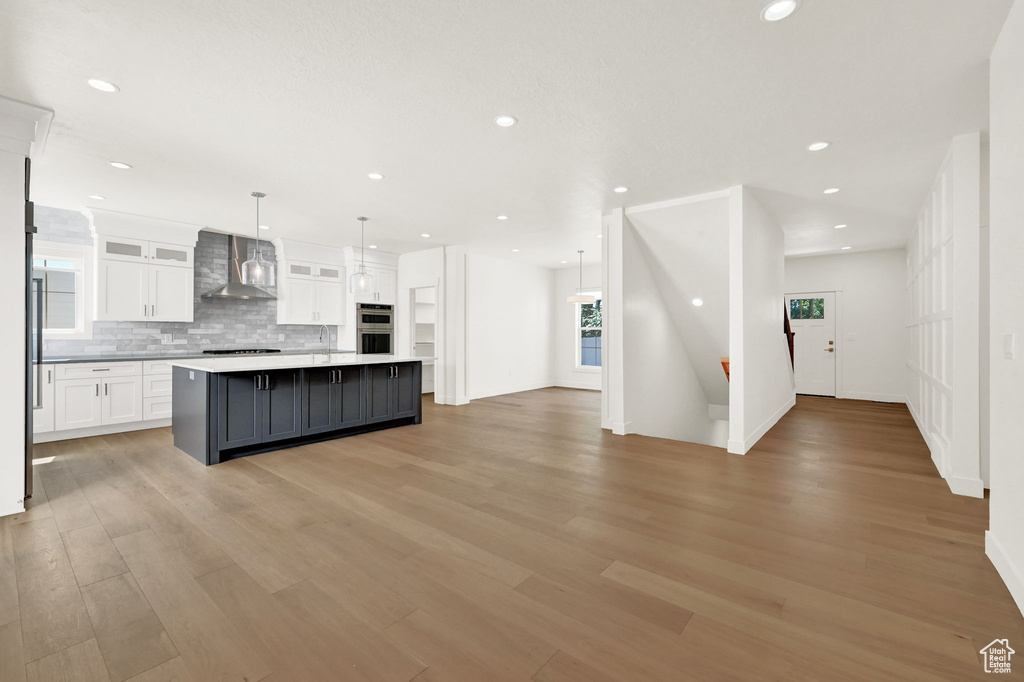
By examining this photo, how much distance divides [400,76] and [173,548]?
2987mm

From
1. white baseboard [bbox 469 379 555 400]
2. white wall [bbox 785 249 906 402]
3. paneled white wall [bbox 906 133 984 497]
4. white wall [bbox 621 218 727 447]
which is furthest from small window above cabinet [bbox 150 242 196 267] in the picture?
white wall [bbox 785 249 906 402]

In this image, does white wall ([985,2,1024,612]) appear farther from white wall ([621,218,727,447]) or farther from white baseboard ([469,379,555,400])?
white baseboard ([469,379,555,400])

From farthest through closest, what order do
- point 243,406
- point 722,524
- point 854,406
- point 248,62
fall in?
point 854,406, point 243,406, point 722,524, point 248,62

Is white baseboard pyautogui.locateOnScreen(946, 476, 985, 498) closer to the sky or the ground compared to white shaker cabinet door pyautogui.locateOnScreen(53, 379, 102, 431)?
closer to the ground

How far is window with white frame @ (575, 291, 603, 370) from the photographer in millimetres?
9836

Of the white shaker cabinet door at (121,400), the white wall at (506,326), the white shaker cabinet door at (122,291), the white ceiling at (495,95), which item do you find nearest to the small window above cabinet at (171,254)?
the white shaker cabinet door at (122,291)

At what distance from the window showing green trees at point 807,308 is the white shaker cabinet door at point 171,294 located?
10.2m

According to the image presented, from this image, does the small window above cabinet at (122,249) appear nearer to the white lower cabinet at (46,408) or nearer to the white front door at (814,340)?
the white lower cabinet at (46,408)

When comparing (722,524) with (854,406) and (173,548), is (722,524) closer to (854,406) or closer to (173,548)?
(173,548)

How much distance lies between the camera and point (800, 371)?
27.9ft

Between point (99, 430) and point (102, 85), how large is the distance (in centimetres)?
441

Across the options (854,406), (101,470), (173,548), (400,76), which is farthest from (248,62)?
(854,406)

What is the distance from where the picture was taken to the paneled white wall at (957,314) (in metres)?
3.24

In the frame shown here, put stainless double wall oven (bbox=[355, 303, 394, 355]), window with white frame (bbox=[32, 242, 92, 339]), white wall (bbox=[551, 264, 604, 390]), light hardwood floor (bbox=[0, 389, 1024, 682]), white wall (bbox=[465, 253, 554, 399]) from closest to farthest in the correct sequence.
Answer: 1. light hardwood floor (bbox=[0, 389, 1024, 682])
2. window with white frame (bbox=[32, 242, 92, 339])
3. stainless double wall oven (bbox=[355, 303, 394, 355])
4. white wall (bbox=[465, 253, 554, 399])
5. white wall (bbox=[551, 264, 604, 390])
